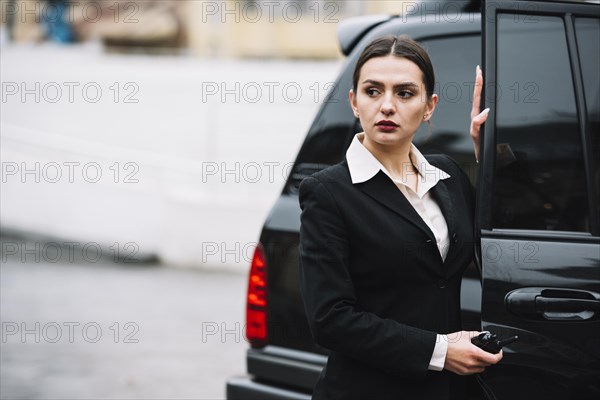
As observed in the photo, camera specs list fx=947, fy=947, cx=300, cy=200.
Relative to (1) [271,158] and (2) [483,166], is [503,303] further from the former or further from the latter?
(1) [271,158]

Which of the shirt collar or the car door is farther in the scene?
the car door

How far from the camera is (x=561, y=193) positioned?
302cm

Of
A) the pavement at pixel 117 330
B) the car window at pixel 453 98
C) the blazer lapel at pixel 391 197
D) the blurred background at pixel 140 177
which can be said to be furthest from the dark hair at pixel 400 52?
the pavement at pixel 117 330

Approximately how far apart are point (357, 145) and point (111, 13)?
72.2 ft

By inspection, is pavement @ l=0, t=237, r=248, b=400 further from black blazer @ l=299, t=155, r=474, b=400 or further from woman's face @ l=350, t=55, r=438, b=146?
woman's face @ l=350, t=55, r=438, b=146

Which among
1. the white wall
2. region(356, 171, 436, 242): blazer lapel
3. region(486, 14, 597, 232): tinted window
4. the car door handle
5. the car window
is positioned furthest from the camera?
the white wall

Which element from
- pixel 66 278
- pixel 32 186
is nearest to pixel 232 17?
pixel 32 186

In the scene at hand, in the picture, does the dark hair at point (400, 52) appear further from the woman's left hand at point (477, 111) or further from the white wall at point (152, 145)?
the white wall at point (152, 145)

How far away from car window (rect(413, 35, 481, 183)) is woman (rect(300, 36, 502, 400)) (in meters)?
0.92

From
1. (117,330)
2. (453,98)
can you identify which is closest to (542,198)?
(453,98)

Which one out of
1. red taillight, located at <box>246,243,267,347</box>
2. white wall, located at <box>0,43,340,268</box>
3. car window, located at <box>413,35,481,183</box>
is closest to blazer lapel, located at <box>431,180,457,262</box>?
car window, located at <box>413,35,481,183</box>

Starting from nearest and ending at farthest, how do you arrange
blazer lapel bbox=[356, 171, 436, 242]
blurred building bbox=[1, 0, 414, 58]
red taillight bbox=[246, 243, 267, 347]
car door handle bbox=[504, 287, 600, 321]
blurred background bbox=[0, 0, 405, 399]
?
blazer lapel bbox=[356, 171, 436, 242]
car door handle bbox=[504, 287, 600, 321]
red taillight bbox=[246, 243, 267, 347]
blurred background bbox=[0, 0, 405, 399]
blurred building bbox=[1, 0, 414, 58]

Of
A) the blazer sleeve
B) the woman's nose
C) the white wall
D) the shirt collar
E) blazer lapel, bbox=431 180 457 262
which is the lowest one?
the blazer sleeve

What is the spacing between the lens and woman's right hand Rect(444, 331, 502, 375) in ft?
7.72
